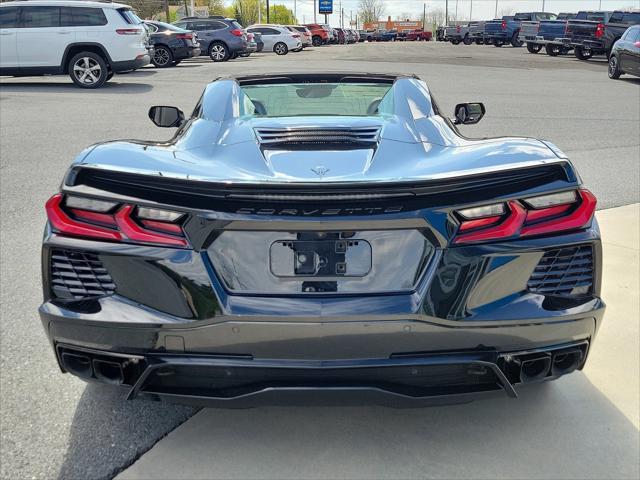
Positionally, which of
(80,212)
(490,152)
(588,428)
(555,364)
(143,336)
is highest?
(490,152)

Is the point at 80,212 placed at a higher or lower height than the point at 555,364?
higher

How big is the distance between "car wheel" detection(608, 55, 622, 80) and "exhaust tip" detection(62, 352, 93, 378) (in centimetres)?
2016

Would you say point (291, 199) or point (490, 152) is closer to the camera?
point (291, 199)

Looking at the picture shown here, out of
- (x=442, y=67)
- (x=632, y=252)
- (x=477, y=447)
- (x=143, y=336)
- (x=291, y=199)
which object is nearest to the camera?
(x=291, y=199)

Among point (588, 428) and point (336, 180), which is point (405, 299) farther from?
point (588, 428)

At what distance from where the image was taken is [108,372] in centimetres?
251

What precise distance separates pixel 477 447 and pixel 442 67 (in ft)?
74.7

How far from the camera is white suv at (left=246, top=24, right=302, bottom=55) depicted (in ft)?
126

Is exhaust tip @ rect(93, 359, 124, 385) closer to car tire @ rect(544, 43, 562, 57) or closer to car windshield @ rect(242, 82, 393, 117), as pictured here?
car windshield @ rect(242, 82, 393, 117)

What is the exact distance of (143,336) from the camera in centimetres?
236

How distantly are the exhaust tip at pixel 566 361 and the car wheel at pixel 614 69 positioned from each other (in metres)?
19.4

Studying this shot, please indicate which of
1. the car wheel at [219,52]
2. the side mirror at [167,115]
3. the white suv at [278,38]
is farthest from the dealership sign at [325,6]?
the side mirror at [167,115]

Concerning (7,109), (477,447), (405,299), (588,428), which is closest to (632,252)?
(588,428)

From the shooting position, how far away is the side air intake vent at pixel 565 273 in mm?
2410
